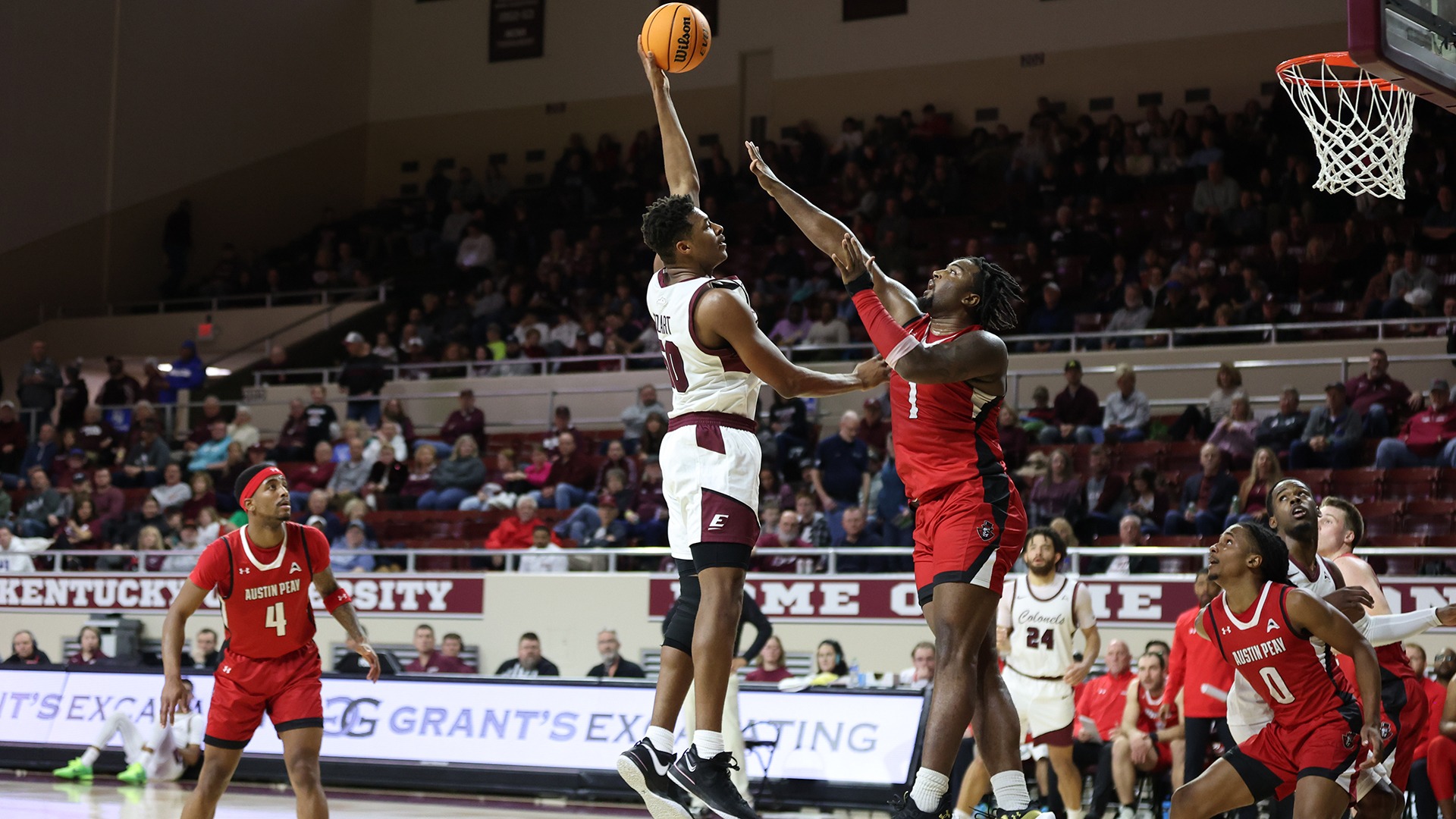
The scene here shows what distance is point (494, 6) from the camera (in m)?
28.6

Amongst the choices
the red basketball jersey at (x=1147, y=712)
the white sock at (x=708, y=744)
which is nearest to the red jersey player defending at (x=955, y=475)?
the white sock at (x=708, y=744)

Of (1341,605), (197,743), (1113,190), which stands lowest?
→ (197,743)

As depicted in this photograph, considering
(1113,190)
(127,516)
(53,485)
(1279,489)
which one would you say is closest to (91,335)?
(53,485)

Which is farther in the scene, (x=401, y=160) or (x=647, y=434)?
(x=401, y=160)

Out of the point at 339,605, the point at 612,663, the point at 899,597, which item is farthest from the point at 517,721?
the point at 339,605

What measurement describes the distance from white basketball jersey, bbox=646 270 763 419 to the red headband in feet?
8.76

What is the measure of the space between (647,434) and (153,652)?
5709mm

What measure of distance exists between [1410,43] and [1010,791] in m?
3.92

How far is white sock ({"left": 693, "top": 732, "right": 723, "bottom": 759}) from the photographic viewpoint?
5.46 metres

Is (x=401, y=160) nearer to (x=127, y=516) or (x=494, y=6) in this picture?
(x=494, y=6)

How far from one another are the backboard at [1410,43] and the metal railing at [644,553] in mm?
4754

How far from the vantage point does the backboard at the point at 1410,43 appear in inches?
273

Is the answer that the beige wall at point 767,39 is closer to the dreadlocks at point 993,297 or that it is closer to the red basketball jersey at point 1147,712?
the red basketball jersey at point 1147,712

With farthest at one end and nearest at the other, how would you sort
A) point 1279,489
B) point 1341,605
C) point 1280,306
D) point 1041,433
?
point 1280,306, point 1041,433, point 1279,489, point 1341,605
